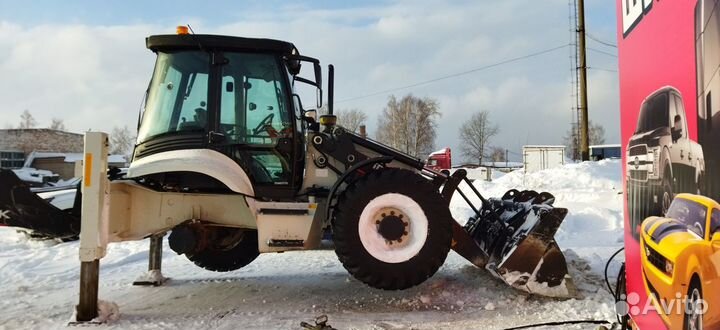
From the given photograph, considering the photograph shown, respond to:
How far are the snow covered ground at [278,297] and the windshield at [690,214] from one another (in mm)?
2194

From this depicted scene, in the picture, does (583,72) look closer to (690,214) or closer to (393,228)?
(393,228)

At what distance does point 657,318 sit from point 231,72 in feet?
13.7

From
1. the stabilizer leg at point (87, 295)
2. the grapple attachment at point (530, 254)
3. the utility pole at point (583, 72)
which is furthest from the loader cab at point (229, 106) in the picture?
the utility pole at point (583, 72)

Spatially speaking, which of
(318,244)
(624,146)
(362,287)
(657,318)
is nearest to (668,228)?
(657,318)

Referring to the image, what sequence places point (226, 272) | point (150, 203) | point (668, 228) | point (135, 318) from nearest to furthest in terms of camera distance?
point (668, 228) < point (135, 318) < point (150, 203) < point (226, 272)

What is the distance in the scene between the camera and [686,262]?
2025mm

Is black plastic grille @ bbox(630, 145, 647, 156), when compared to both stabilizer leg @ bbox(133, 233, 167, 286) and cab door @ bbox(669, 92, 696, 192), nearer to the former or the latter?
cab door @ bbox(669, 92, 696, 192)

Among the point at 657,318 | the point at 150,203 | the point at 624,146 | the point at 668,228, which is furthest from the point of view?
the point at 150,203

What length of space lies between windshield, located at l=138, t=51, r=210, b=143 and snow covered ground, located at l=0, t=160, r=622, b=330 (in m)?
1.80

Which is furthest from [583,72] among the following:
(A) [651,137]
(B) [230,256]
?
(A) [651,137]

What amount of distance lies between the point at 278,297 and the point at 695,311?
4103 millimetres

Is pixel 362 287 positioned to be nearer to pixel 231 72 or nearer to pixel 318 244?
pixel 318 244

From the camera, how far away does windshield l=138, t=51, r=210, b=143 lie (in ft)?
16.6

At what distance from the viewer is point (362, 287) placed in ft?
18.7
